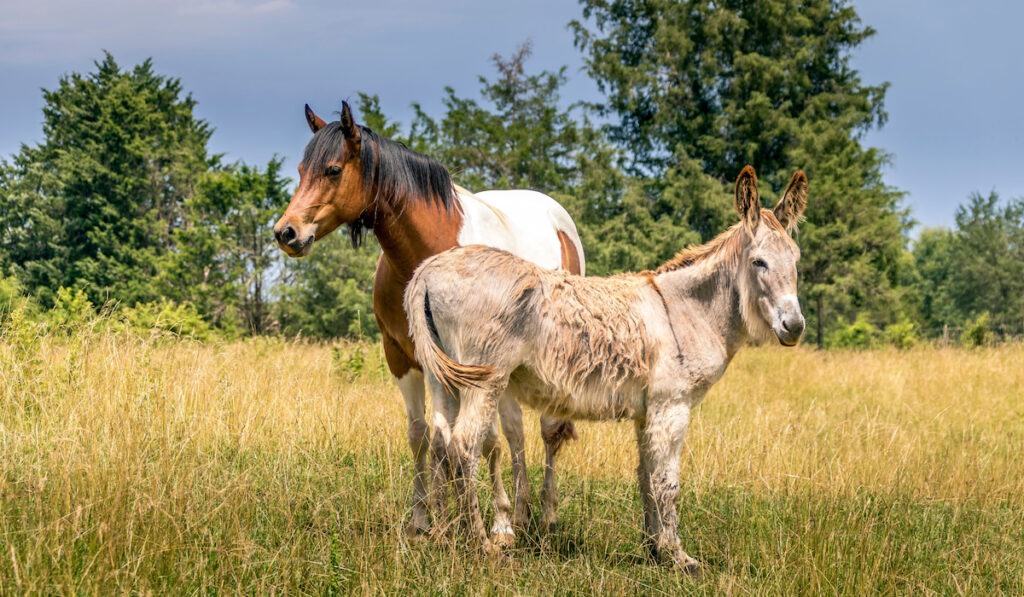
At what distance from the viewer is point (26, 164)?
33.8 metres

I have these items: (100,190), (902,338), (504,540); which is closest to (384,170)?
(504,540)

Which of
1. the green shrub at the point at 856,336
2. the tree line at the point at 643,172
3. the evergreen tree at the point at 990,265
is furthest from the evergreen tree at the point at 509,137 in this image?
the evergreen tree at the point at 990,265

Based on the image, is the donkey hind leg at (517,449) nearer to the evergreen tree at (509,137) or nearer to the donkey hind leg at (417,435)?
the donkey hind leg at (417,435)

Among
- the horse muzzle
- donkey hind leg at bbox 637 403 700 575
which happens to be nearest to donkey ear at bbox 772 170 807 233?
donkey hind leg at bbox 637 403 700 575

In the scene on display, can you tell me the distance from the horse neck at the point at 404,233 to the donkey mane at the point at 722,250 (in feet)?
5.03

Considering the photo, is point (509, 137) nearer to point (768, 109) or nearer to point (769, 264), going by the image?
point (768, 109)

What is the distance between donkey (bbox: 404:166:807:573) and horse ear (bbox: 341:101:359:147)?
1083mm

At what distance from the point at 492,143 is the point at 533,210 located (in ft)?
66.9

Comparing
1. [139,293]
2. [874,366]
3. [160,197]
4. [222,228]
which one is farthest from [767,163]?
[160,197]

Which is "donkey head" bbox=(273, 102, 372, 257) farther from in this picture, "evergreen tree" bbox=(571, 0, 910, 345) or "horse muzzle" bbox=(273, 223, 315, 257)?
"evergreen tree" bbox=(571, 0, 910, 345)

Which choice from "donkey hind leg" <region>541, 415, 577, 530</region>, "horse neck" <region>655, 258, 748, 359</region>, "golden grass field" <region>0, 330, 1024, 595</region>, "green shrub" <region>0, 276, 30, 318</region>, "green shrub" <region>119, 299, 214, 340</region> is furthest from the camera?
"green shrub" <region>119, 299, 214, 340</region>

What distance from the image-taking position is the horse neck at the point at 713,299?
416cm

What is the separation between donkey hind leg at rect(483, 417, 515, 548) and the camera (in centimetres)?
395

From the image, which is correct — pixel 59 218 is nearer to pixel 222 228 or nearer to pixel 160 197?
pixel 160 197
